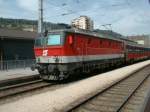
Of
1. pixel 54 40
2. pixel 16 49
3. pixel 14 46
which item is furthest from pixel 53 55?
pixel 16 49

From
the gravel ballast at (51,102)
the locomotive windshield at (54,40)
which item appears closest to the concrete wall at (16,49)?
the locomotive windshield at (54,40)

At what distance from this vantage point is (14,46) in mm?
28500

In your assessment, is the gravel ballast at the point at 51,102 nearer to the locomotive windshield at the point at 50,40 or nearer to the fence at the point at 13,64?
the locomotive windshield at the point at 50,40

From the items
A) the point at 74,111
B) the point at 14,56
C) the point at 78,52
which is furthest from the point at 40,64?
the point at 14,56

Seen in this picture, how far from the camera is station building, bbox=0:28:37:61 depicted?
87.6 ft

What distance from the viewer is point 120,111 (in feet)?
32.5

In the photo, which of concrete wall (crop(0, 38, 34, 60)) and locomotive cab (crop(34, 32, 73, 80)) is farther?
concrete wall (crop(0, 38, 34, 60))

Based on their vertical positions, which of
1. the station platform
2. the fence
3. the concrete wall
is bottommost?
the station platform

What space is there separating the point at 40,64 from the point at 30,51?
13.8 m

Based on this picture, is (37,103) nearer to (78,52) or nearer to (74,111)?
(74,111)

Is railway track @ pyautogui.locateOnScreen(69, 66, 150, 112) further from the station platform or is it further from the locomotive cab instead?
the station platform

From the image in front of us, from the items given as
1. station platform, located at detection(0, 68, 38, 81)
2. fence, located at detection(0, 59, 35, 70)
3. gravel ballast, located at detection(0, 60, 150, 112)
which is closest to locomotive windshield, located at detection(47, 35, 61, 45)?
gravel ballast, located at detection(0, 60, 150, 112)

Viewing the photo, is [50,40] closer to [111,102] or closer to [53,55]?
[53,55]

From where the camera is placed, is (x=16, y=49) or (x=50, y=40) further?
(x=16, y=49)
